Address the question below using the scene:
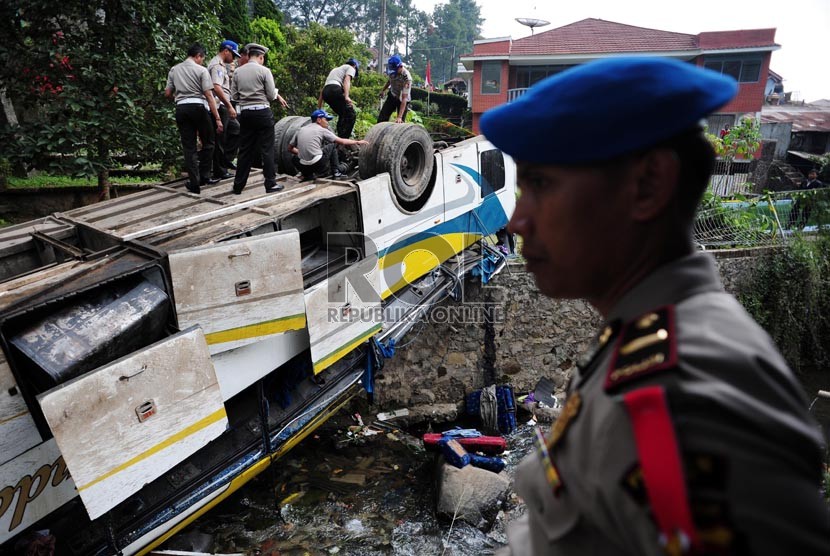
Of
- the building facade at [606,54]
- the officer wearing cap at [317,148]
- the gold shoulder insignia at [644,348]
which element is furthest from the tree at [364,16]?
the gold shoulder insignia at [644,348]

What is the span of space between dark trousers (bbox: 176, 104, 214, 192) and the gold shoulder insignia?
547 centimetres

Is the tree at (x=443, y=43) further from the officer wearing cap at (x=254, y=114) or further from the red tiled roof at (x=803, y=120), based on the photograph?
the officer wearing cap at (x=254, y=114)

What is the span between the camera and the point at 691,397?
0.56 m

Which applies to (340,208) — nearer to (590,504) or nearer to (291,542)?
(291,542)

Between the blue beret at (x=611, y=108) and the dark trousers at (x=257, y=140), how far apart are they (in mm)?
4842

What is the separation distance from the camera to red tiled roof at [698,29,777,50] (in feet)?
60.0

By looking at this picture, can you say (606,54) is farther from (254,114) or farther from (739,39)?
(254,114)

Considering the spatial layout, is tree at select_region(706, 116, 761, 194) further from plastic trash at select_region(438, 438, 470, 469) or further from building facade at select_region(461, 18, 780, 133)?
plastic trash at select_region(438, 438, 470, 469)

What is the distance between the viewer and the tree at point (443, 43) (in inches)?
2046

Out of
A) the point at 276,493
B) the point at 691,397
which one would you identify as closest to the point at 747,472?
the point at 691,397

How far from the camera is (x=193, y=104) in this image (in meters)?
5.19

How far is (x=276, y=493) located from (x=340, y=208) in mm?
3707

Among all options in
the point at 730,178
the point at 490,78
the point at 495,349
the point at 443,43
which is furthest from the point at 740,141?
the point at 443,43

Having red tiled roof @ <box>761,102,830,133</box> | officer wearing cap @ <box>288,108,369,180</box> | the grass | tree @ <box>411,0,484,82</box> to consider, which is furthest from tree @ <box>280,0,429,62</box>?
officer wearing cap @ <box>288,108,369,180</box>
